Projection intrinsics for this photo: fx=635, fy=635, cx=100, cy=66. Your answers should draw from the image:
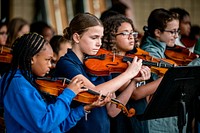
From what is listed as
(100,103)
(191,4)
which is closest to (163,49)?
(100,103)

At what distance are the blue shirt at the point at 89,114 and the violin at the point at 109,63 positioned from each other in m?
0.07

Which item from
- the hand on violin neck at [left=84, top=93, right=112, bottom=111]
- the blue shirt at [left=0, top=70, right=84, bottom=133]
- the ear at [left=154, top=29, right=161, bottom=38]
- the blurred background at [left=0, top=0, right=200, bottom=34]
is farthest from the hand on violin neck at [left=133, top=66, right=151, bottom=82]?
the blurred background at [left=0, top=0, right=200, bottom=34]

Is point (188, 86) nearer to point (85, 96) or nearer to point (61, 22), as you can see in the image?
point (85, 96)

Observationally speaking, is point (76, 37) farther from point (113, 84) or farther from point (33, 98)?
point (33, 98)

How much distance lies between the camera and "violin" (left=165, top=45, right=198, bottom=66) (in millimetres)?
5301

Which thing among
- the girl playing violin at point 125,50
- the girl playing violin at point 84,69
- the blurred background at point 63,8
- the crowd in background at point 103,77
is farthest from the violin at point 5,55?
the blurred background at point 63,8

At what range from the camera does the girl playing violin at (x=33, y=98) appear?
379cm

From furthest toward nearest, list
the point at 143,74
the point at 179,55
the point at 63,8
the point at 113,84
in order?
the point at 63,8, the point at 179,55, the point at 143,74, the point at 113,84

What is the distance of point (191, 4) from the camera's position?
10.7 metres

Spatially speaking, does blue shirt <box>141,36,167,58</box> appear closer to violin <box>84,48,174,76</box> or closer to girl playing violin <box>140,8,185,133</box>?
girl playing violin <box>140,8,185,133</box>

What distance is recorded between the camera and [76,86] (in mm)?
3889

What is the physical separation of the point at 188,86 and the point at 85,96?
2.71ft

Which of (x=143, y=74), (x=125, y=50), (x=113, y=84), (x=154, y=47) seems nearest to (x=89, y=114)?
(x=113, y=84)

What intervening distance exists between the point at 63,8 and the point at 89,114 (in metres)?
4.73
